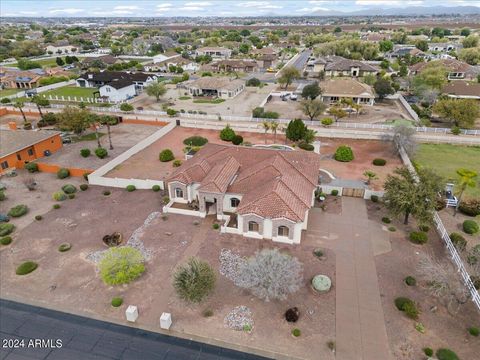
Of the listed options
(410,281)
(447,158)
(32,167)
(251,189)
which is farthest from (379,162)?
(32,167)

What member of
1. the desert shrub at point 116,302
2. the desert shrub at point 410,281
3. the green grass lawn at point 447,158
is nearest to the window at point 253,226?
the desert shrub at point 116,302

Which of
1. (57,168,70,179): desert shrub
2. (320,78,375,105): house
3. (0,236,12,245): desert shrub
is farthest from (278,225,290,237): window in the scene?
(320,78,375,105): house

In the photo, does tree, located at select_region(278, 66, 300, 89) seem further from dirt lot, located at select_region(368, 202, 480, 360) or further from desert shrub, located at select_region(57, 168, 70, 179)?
dirt lot, located at select_region(368, 202, 480, 360)

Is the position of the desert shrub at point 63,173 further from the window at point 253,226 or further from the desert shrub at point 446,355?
the desert shrub at point 446,355

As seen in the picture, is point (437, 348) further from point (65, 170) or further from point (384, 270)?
point (65, 170)

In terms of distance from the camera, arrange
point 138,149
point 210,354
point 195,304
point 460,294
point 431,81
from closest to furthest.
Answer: point 210,354, point 460,294, point 195,304, point 138,149, point 431,81

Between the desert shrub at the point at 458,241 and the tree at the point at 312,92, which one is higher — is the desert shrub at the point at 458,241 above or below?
below

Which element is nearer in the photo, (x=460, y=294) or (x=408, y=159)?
(x=460, y=294)

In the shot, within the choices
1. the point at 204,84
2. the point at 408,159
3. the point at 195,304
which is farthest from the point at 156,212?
the point at 204,84
